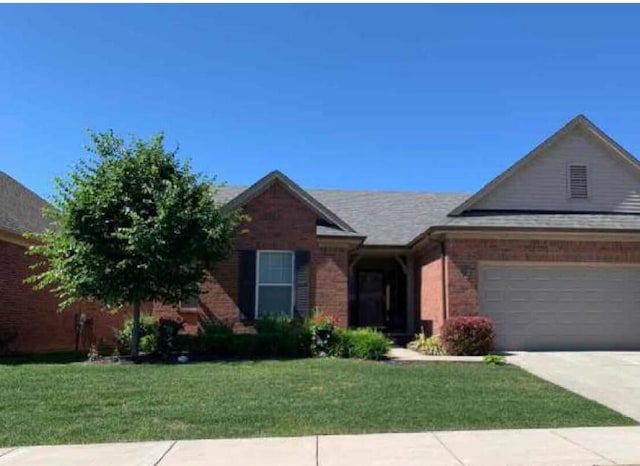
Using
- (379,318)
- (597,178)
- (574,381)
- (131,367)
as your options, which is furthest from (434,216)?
(131,367)

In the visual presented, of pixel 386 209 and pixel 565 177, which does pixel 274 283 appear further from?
pixel 565 177

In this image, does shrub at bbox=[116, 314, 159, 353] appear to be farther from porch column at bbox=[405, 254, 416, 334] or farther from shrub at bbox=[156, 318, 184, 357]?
porch column at bbox=[405, 254, 416, 334]

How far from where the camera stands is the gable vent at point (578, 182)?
18.5m

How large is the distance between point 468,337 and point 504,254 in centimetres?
259

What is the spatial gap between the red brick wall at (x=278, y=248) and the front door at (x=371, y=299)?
12.8 ft

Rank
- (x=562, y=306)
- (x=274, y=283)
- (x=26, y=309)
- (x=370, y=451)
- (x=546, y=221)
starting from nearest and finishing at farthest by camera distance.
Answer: (x=370, y=451) < (x=562, y=306) < (x=546, y=221) < (x=274, y=283) < (x=26, y=309)

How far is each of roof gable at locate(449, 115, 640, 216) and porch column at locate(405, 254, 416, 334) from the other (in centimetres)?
→ 376

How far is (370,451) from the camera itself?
7668 millimetres

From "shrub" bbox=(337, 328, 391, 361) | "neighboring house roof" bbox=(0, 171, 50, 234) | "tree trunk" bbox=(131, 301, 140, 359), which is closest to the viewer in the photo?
"shrub" bbox=(337, 328, 391, 361)

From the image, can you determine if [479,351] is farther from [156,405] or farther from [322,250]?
[156,405]

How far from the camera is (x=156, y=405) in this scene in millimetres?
10000

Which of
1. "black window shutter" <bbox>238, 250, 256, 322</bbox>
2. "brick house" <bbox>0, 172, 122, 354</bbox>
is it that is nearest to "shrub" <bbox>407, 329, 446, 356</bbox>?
"black window shutter" <bbox>238, 250, 256, 322</bbox>

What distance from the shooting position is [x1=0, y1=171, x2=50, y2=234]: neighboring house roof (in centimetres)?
1809

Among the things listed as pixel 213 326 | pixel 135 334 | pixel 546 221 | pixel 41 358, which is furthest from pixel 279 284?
pixel 546 221
